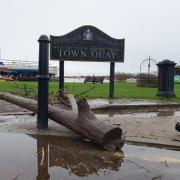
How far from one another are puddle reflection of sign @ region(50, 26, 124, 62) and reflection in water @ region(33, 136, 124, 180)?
32.0 feet

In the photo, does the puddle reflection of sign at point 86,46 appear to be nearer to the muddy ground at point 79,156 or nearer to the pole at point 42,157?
the muddy ground at point 79,156

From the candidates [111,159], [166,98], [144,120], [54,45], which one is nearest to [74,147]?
[111,159]

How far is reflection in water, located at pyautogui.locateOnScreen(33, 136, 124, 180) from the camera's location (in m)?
5.22

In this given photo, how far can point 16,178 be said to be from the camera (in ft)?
15.6

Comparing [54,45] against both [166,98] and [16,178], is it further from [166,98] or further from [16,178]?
[16,178]

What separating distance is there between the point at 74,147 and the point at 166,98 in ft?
37.9

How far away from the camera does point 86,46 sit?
55.3 ft

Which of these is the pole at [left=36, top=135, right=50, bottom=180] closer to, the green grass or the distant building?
the green grass

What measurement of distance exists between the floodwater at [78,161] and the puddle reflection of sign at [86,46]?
9.70 m

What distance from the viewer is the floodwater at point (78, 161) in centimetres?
496

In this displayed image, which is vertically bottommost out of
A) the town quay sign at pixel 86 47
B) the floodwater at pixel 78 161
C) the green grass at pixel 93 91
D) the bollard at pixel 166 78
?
the floodwater at pixel 78 161

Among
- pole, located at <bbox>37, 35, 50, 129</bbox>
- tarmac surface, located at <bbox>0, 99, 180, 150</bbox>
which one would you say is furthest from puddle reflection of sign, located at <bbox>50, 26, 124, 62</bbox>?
pole, located at <bbox>37, 35, 50, 129</bbox>

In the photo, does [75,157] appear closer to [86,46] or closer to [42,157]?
[42,157]

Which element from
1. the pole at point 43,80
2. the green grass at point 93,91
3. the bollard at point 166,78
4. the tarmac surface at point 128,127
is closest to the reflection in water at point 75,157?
the tarmac surface at point 128,127
